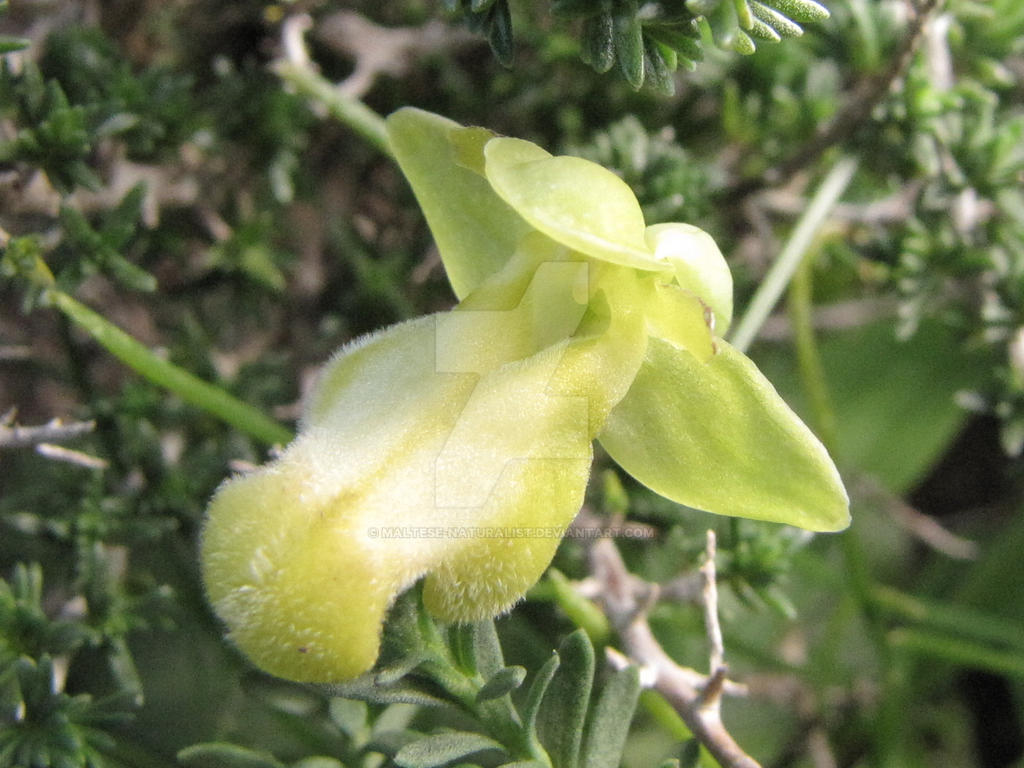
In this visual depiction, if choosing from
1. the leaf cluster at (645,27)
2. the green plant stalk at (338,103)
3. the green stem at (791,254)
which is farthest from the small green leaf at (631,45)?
the green plant stalk at (338,103)

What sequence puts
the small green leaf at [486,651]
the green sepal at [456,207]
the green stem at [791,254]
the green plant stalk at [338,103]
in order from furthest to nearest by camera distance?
the green plant stalk at [338,103] < the green stem at [791,254] < the green sepal at [456,207] < the small green leaf at [486,651]

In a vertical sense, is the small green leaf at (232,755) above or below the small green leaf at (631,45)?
below

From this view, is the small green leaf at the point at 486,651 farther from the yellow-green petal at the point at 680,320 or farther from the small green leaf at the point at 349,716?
the yellow-green petal at the point at 680,320

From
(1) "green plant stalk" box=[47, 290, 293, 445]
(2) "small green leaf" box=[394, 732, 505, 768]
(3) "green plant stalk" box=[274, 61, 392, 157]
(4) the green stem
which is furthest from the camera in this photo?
(3) "green plant stalk" box=[274, 61, 392, 157]

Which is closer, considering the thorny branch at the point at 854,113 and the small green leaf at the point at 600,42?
the small green leaf at the point at 600,42

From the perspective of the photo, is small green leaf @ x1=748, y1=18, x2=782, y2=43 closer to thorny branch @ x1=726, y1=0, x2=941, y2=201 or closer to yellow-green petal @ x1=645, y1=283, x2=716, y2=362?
yellow-green petal @ x1=645, y1=283, x2=716, y2=362

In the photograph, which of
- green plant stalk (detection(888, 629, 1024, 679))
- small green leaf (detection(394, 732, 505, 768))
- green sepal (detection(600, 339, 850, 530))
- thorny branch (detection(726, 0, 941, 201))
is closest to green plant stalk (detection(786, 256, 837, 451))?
thorny branch (detection(726, 0, 941, 201))
